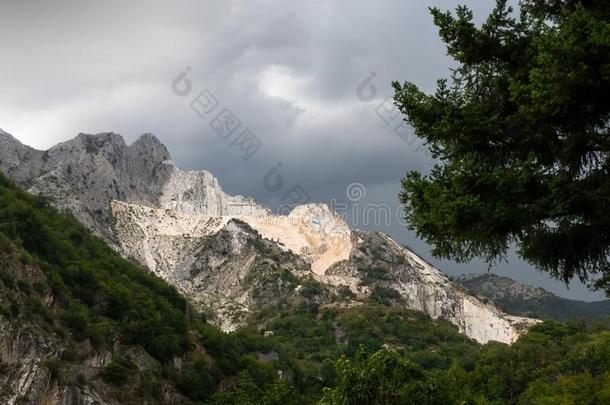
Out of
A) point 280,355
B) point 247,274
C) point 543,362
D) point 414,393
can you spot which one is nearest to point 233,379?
point 280,355

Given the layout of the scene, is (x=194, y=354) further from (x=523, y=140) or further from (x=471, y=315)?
(x=471, y=315)

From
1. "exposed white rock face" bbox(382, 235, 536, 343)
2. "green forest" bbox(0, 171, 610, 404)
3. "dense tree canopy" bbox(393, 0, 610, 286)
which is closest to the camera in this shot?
"dense tree canopy" bbox(393, 0, 610, 286)

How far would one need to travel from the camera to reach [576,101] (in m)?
11.4

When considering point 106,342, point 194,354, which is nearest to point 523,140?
point 106,342

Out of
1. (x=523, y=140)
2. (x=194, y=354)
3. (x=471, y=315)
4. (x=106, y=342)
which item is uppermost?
(x=471, y=315)

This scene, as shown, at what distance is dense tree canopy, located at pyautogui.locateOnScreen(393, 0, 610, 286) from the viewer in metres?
11.1

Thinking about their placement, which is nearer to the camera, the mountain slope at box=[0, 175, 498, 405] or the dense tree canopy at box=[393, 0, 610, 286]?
the dense tree canopy at box=[393, 0, 610, 286]

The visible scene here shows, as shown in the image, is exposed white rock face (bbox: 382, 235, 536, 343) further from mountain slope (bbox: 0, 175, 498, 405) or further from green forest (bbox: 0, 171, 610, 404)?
green forest (bbox: 0, 171, 610, 404)

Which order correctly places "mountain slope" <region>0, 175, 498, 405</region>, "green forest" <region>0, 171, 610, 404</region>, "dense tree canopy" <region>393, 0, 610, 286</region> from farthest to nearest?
"mountain slope" <region>0, 175, 498, 405</region>
"green forest" <region>0, 171, 610, 404</region>
"dense tree canopy" <region>393, 0, 610, 286</region>

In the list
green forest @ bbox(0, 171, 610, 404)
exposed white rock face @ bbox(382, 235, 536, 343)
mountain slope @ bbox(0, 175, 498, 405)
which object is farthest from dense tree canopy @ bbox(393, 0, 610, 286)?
exposed white rock face @ bbox(382, 235, 536, 343)

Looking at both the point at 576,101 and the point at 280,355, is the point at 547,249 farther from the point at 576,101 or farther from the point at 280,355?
the point at 280,355

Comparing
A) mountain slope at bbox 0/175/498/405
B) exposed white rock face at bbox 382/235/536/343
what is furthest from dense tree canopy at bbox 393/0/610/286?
exposed white rock face at bbox 382/235/536/343

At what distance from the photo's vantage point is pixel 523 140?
1321 cm

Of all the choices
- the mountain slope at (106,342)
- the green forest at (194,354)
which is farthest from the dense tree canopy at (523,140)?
the mountain slope at (106,342)
